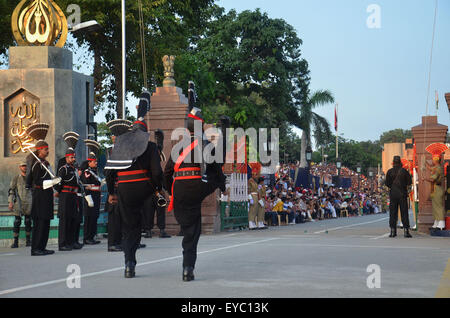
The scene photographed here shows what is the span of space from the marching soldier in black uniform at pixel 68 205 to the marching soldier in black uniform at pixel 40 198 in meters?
0.58

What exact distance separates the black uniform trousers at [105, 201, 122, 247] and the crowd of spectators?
13.8 m

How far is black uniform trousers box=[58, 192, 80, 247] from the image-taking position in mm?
14078

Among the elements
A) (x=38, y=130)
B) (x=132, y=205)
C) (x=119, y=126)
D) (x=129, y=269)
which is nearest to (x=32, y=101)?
(x=38, y=130)

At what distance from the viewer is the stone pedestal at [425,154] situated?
19281 millimetres

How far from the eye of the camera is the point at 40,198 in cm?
1328

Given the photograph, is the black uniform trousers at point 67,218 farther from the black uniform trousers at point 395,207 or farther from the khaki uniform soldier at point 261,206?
the khaki uniform soldier at point 261,206

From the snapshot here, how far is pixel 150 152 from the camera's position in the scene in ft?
32.0

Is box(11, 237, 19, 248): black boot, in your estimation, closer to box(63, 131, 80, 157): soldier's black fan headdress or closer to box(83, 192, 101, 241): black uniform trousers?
box(83, 192, 101, 241): black uniform trousers

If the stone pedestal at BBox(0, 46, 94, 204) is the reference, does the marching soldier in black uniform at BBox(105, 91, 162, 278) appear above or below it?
below

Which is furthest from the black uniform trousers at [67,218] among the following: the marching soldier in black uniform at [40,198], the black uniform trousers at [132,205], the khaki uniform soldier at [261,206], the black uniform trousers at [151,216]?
the khaki uniform soldier at [261,206]

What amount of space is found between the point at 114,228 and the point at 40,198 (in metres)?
1.47

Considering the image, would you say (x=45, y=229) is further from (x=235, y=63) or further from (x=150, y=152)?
(x=235, y=63)
